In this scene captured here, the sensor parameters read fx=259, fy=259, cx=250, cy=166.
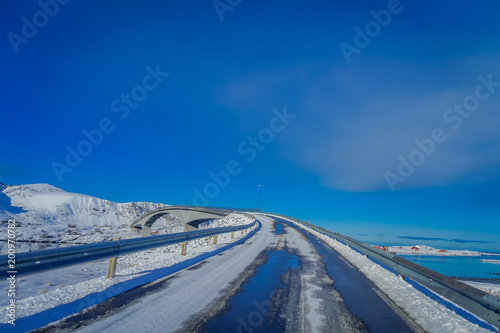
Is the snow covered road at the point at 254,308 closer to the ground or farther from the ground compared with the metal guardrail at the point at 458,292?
closer to the ground

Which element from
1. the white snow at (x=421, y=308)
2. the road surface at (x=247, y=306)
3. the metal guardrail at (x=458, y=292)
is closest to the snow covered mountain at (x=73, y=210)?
the road surface at (x=247, y=306)

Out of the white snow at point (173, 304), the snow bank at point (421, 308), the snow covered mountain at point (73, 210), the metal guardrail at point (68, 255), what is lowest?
the snow covered mountain at point (73, 210)

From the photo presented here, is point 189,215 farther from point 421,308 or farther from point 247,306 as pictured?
point 421,308

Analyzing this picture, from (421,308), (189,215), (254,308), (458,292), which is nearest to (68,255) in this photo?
(254,308)

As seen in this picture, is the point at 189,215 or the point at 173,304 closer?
A: the point at 173,304

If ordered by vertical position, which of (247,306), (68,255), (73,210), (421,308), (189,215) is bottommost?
(73,210)

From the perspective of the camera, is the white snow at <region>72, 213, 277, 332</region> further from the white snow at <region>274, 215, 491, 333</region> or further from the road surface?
the white snow at <region>274, 215, 491, 333</region>

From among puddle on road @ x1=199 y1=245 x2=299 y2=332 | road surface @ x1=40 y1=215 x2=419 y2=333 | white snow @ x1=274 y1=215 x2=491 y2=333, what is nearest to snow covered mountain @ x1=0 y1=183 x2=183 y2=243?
road surface @ x1=40 y1=215 x2=419 y2=333

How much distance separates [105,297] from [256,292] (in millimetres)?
3119

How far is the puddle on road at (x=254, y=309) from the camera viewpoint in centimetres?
398

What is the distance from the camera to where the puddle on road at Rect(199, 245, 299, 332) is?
13.1 feet

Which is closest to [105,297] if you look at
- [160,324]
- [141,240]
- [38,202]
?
[160,324]

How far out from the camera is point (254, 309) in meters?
4.80

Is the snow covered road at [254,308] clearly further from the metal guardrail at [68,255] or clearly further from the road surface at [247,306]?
the metal guardrail at [68,255]
